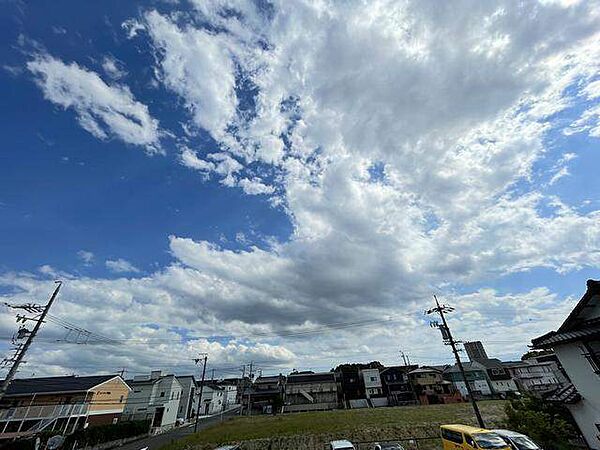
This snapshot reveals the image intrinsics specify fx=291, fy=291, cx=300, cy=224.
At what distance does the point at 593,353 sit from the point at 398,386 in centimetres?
5974

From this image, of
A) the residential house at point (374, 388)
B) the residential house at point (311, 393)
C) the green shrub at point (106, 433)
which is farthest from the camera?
the residential house at point (311, 393)

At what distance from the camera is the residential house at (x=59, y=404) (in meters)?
33.6

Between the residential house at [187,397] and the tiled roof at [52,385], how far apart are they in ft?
89.0

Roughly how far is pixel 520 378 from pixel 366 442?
63.2m

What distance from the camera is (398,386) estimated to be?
65.4m

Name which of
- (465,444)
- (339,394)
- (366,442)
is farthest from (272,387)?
(465,444)

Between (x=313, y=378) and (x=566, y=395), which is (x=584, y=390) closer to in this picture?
(x=566, y=395)

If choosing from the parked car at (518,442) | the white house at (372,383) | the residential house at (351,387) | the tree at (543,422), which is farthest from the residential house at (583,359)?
the white house at (372,383)

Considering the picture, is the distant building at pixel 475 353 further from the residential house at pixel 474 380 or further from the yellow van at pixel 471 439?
the yellow van at pixel 471 439

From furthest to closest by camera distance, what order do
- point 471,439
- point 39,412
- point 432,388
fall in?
point 432,388
point 39,412
point 471,439

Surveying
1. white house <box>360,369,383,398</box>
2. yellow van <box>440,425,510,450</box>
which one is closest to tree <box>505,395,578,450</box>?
yellow van <box>440,425,510,450</box>

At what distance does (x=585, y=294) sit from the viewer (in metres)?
15.0

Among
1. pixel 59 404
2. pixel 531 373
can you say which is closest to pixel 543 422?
pixel 59 404

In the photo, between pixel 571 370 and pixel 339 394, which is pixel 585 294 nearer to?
pixel 571 370
